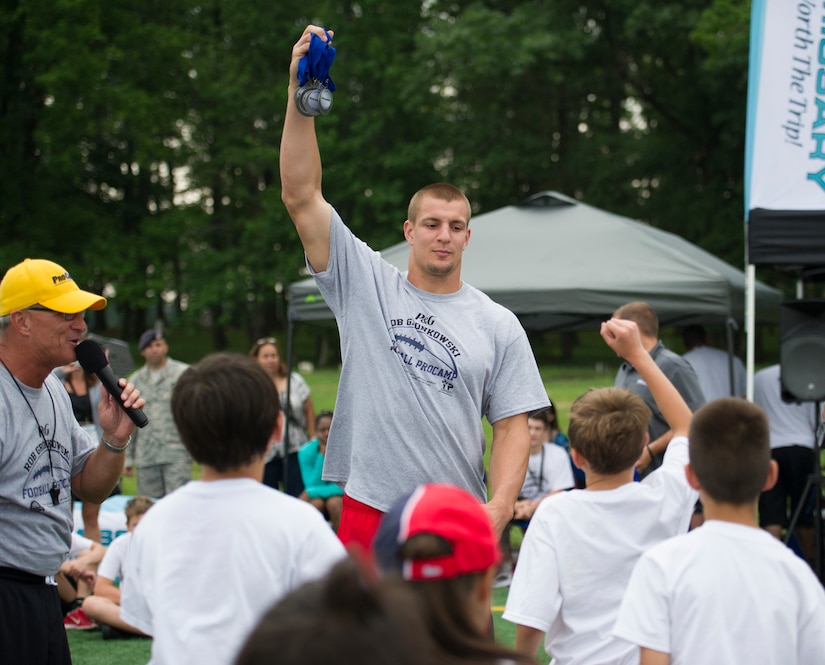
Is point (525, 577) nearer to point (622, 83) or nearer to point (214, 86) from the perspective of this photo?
point (622, 83)

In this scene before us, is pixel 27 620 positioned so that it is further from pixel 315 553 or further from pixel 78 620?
pixel 78 620

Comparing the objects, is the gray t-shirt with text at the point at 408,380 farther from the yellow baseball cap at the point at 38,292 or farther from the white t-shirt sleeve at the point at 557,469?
the white t-shirt sleeve at the point at 557,469

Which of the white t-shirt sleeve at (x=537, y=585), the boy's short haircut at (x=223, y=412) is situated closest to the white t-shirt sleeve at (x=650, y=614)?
the white t-shirt sleeve at (x=537, y=585)

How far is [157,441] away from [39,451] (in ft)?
20.8

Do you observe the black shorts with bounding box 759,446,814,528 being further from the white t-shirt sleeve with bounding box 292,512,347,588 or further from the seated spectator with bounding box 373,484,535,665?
the seated spectator with bounding box 373,484,535,665

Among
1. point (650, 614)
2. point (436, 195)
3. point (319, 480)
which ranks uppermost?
point (436, 195)

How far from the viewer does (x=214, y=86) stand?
34.4 m

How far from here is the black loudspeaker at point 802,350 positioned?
6047 millimetres

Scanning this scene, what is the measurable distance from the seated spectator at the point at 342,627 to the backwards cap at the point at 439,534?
15.3 inches

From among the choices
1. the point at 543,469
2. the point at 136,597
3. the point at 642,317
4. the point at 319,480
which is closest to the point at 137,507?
the point at 319,480

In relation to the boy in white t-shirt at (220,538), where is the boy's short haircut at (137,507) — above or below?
below

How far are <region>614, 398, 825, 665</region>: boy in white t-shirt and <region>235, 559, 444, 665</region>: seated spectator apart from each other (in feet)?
4.30

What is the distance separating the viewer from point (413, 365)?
3.21 m

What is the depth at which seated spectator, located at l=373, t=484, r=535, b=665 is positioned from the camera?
1.56 m
